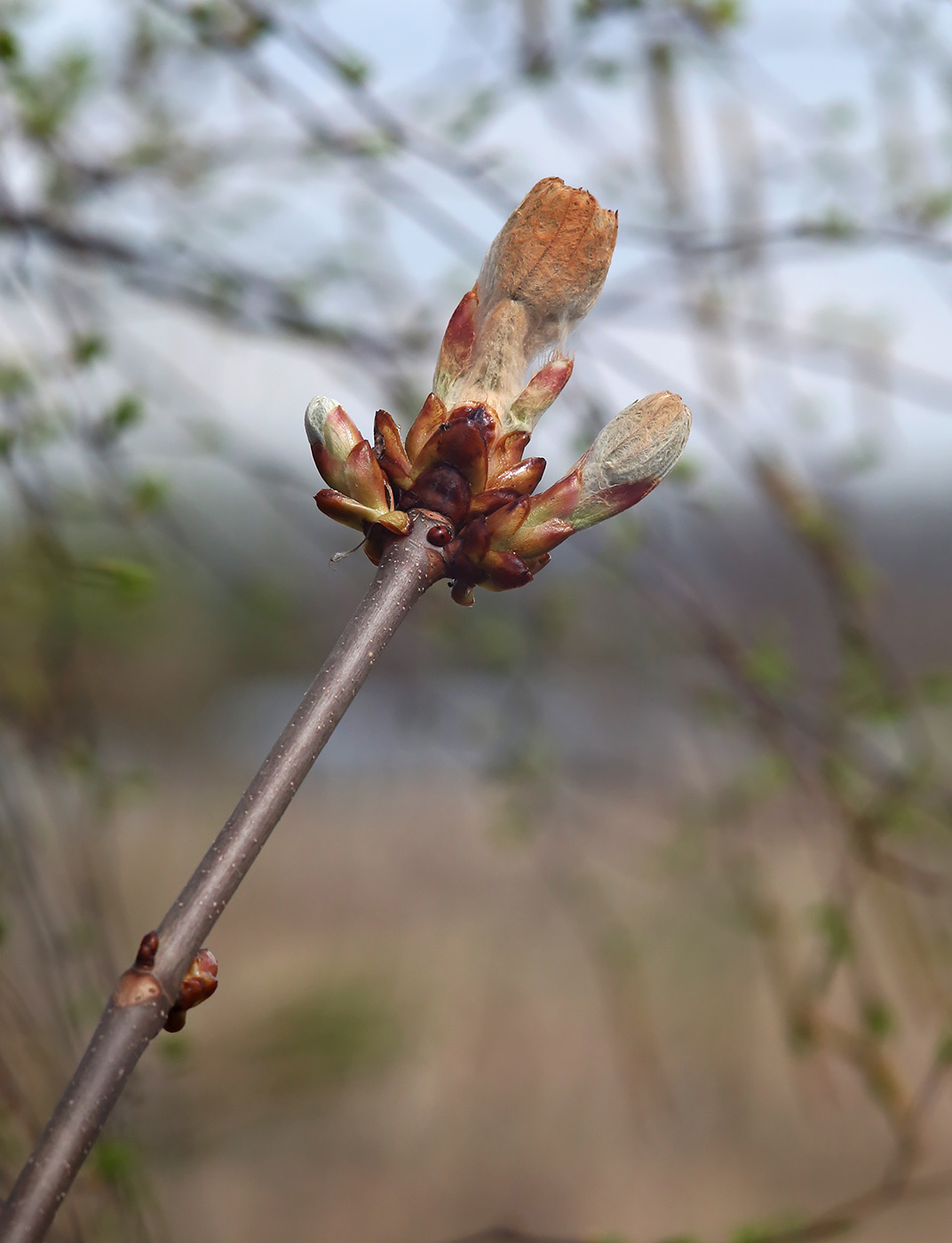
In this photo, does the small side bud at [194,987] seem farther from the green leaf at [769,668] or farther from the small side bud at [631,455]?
the green leaf at [769,668]

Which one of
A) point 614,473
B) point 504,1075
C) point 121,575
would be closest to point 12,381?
point 121,575

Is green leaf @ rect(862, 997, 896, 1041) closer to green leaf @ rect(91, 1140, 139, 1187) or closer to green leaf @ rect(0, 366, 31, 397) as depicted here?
green leaf @ rect(91, 1140, 139, 1187)

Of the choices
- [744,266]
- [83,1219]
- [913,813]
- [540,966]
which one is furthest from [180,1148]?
[540,966]

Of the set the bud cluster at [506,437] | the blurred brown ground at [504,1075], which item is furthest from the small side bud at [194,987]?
the blurred brown ground at [504,1075]

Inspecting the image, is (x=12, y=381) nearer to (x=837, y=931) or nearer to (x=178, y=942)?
(x=178, y=942)

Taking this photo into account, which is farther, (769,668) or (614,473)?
(769,668)

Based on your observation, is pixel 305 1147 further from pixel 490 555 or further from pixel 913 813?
pixel 490 555
